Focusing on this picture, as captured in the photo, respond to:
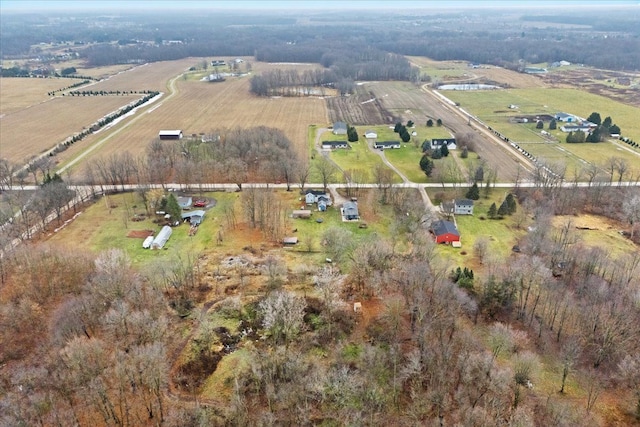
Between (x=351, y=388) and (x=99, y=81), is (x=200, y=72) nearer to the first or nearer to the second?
(x=99, y=81)

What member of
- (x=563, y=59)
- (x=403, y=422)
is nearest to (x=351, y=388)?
(x=403, y=422)

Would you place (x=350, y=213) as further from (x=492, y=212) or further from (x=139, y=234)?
(x=139, y=234)

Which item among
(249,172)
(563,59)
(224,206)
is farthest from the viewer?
(563,59)

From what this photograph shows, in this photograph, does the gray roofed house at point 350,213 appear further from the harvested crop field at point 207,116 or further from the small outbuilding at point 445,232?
the harvested crop field at point 207,116

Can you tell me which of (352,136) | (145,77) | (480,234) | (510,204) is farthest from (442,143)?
(145,77)

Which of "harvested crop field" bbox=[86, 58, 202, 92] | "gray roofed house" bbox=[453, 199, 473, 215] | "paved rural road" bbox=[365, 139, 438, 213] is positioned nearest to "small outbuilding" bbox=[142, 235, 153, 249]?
"paved rural road" bbox=[365, 139, 438, 213]

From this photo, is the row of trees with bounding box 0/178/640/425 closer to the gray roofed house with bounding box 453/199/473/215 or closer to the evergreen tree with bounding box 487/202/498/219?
the evergreen tree with bounding box 487/202/498/219

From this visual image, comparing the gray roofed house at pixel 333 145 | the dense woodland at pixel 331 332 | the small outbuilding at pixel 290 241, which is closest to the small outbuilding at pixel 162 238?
the dense woodland at pixel 331 332

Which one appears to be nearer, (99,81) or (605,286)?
(605,286)
